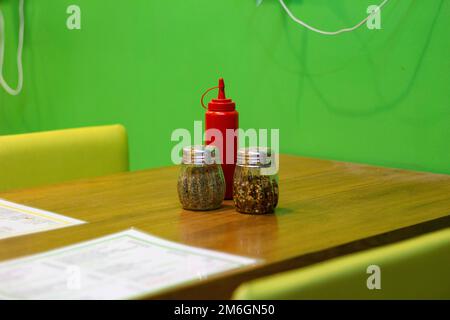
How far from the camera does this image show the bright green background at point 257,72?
69.0 inches

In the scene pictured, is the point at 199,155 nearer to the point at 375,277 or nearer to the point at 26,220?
the point at 26,220

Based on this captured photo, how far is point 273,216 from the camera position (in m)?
1.31

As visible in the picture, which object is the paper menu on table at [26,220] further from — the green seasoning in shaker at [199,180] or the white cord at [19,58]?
the white cord at [19,58]

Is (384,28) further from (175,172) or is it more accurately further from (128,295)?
(128,295)

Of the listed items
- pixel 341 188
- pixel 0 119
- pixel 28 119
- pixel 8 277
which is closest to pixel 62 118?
pixel 28 119

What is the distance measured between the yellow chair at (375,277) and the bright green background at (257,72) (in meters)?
0.80

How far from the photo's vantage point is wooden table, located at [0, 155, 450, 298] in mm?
1104

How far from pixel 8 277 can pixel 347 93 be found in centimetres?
112

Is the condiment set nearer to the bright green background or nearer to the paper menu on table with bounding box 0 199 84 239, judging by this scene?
the paper menu on table with bounding box 0 199 84 239

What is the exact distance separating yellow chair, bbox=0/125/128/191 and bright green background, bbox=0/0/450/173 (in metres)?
0.32

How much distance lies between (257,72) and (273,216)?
85cm

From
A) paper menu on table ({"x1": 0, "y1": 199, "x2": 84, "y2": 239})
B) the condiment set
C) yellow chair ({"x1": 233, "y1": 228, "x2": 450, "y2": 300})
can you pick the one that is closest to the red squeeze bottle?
the condiment set

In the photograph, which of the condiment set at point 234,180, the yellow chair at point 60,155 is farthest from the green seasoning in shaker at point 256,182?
the yellow chair at point 60,155
